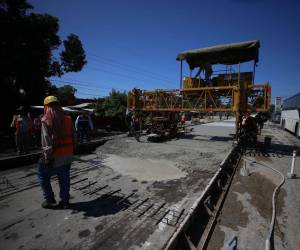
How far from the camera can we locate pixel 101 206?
4027 mm

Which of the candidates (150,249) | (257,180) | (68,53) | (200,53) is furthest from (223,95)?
(68,53)

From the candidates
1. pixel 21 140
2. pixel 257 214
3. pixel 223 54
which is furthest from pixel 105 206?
pixel 223 54

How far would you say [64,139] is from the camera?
3.85m

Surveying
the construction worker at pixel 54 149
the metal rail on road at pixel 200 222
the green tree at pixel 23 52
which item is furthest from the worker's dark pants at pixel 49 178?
the green tree at pixel 23 52

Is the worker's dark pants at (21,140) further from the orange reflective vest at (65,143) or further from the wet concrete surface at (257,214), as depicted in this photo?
the wet concrete surface at (257,214)

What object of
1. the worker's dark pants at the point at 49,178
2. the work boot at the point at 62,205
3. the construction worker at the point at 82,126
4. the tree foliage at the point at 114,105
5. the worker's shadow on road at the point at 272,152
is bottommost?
the worker's shadow on road at the point at 272,152

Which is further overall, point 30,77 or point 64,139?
point 30,77

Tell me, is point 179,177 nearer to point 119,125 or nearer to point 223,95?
point 223,95

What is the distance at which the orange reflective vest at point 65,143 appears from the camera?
3.73 meters

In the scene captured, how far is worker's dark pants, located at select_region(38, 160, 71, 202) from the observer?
377 centimetres

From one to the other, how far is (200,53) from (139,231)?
11.3 m

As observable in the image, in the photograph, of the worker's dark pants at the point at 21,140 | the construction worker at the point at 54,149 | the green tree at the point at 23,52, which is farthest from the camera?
the green tree at the point at 23,52

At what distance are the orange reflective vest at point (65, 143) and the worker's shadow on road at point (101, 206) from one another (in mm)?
1097

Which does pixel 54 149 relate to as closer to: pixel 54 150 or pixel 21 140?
pixel 54 150
